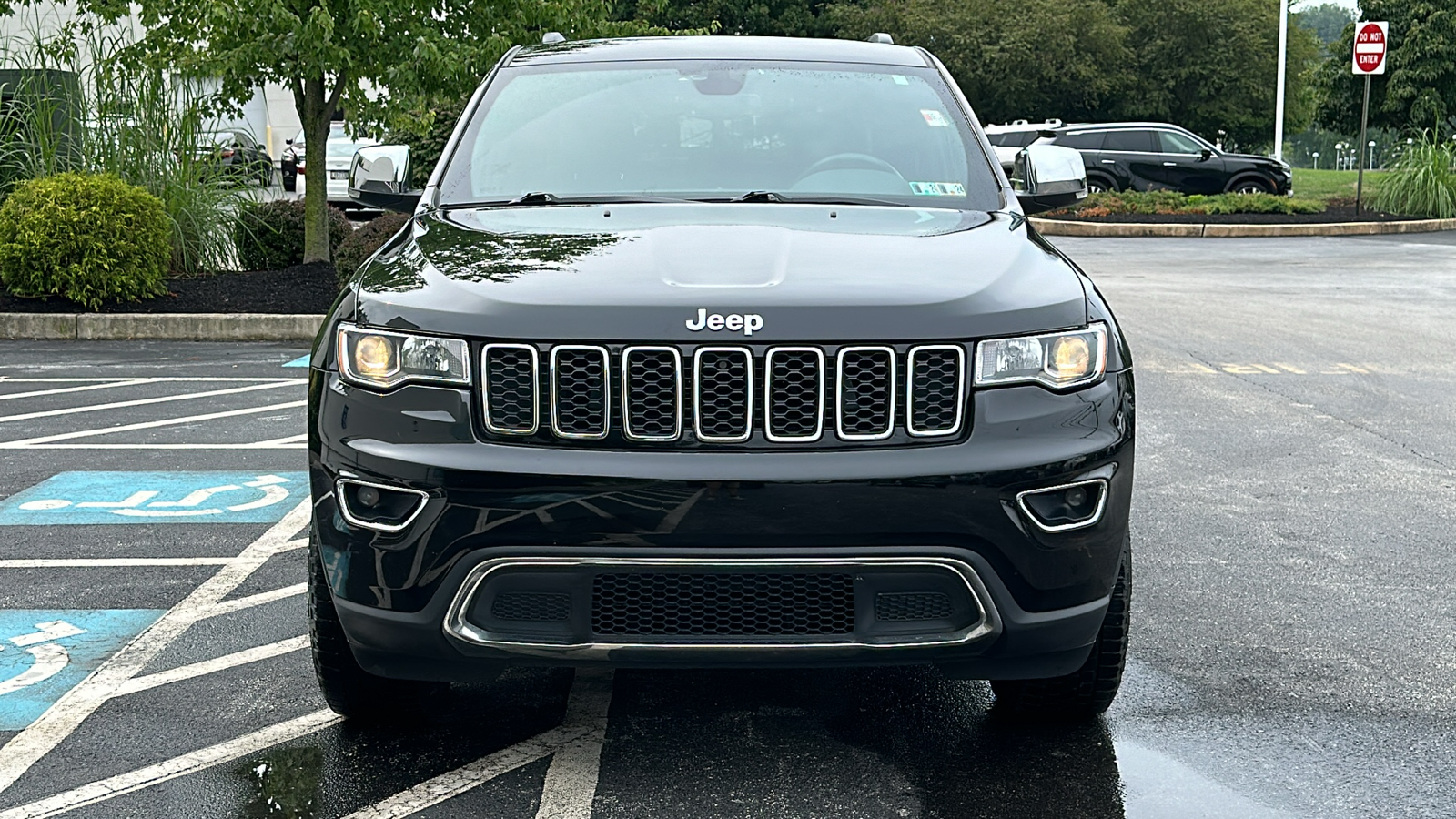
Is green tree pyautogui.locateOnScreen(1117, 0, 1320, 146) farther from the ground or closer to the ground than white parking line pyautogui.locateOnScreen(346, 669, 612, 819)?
farther from the ground

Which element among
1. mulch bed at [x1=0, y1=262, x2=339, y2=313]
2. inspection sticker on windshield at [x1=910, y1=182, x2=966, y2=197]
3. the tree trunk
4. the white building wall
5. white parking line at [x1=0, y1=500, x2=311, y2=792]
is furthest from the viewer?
the white building wall

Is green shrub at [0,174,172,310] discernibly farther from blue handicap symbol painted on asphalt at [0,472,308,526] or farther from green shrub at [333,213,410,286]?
blue handicap symbol painted on asphalt at [0,472,308,526]

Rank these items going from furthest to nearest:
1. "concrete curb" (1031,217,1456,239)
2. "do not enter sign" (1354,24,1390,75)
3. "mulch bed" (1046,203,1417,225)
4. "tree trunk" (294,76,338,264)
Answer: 1. "do not enter sign" (1354,24,1390,75)
2. "mulch bed" (1046,203,1417,225)
3. "concrete curb" (1031,217,1456,239)
4. "tree trunk" (294,76,338,264)

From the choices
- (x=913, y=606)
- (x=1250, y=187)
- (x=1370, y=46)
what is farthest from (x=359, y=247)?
(x=1250, y=187)

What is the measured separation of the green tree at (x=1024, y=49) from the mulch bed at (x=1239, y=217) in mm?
24910

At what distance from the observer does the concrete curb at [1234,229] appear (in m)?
Answer: 24.2

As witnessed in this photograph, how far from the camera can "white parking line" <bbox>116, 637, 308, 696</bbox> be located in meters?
4.28

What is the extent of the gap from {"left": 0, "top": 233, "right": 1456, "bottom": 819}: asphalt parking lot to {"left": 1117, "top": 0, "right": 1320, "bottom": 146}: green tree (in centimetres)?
4798

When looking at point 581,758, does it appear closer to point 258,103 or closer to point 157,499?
point 157,499

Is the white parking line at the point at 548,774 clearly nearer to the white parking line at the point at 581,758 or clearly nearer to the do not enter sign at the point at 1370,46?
the white parking line at the point at 581,758

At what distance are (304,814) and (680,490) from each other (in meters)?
1.10

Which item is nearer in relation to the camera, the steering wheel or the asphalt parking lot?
the asphalt parking lot

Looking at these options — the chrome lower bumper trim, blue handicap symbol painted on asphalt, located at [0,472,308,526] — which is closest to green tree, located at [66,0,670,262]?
blue handicap symbol painted on asphalt, located at [0,472,308,526]

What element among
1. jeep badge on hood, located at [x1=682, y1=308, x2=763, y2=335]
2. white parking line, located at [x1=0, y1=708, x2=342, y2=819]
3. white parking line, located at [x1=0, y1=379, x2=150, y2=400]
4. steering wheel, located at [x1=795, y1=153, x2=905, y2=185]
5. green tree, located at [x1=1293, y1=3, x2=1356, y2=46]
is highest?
green tree, located at [x1=1293, y1=3, x2=1356, y2=46]
